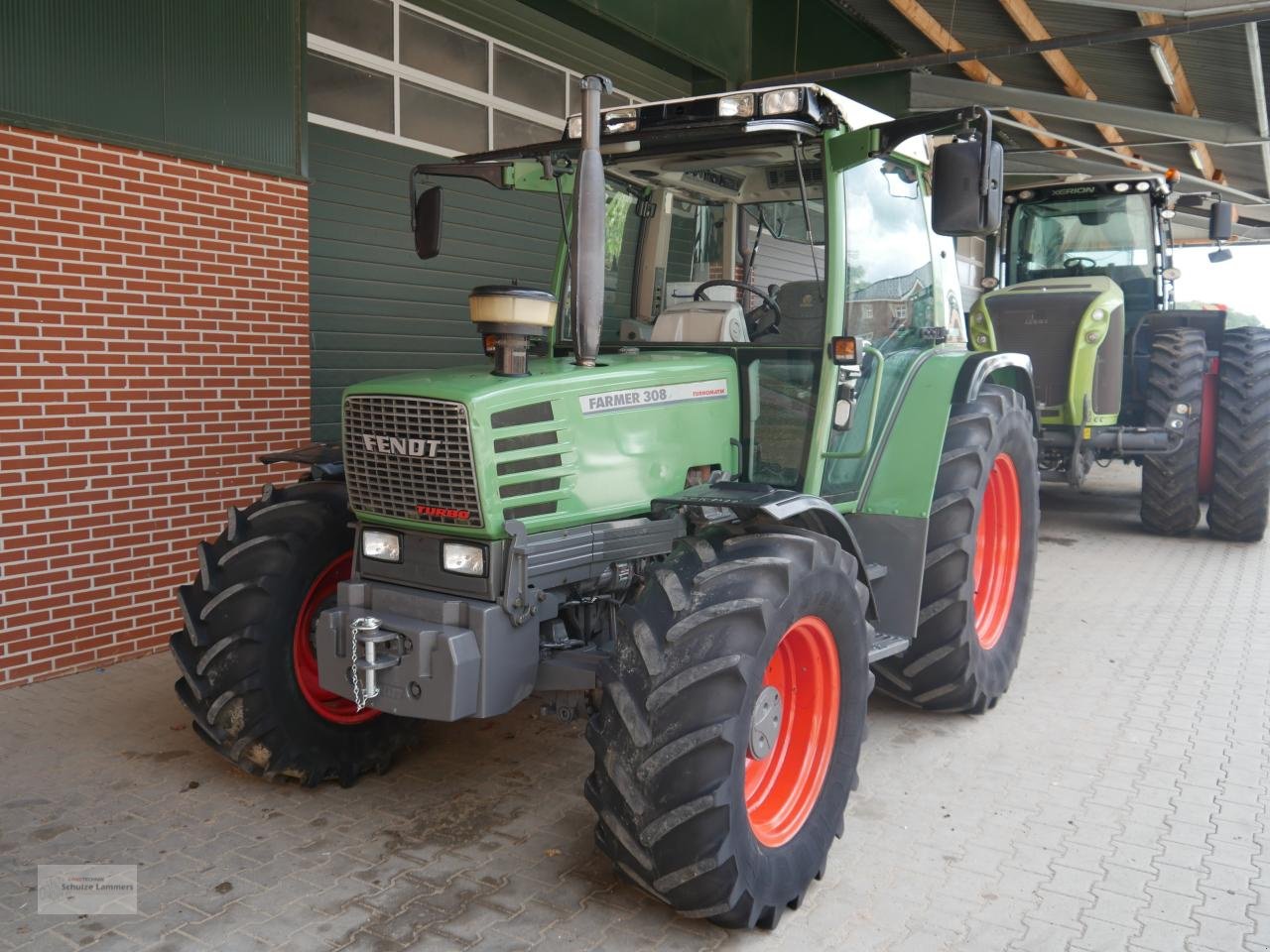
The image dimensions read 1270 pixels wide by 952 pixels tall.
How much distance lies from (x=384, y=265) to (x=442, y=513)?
3.83 m

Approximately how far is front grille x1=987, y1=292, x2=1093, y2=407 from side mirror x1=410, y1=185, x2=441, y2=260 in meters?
5.31

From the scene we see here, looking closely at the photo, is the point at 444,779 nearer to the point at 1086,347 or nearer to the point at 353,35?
the point at 353,35

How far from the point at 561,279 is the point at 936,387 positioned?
1567mm

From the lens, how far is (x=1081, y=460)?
8.15 m

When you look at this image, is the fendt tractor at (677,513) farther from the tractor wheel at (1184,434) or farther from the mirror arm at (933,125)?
the tractor wheel at (1184,434)

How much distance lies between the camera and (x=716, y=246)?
448cm

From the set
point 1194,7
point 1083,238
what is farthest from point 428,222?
point 1083,238

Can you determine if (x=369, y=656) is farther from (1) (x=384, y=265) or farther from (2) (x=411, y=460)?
(1) (x=384, y=265)

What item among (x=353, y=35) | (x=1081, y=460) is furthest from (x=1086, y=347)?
(x=353, y=35)

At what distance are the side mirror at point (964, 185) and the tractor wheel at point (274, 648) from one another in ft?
7.57

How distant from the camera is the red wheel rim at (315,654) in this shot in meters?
3.75

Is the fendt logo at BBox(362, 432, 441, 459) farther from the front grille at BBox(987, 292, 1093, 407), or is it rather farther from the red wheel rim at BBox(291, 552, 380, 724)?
the front grille at BBox(987, 292, 1093, 407)

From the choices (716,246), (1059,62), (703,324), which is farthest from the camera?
(1059,62)

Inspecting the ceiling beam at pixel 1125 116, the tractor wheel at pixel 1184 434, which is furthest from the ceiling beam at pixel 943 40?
the tractor wheel at pixel 1184 434
